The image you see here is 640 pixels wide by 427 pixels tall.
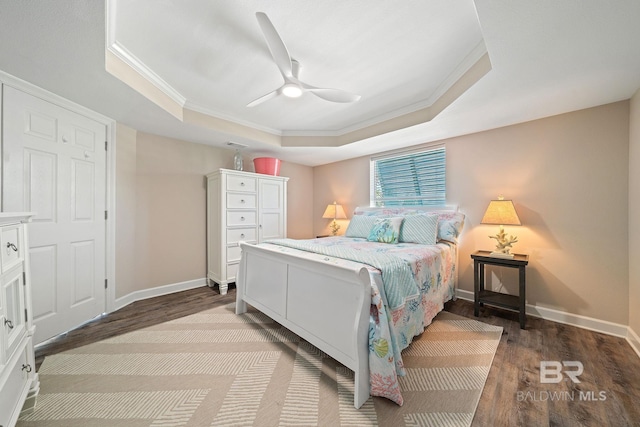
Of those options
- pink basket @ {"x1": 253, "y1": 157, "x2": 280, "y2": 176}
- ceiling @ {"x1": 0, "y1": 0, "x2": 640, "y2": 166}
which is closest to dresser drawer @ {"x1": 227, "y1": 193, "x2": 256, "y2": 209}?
pink basket @ {"x1": 253, "y1": 157, "x2": 280, "y2": 176}

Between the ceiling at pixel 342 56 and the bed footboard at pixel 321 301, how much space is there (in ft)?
5.45

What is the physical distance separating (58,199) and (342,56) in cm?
287

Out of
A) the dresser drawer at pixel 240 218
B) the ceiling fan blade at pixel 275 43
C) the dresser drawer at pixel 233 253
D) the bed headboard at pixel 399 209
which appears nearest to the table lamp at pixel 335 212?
the bed headboard at pixel 399 209

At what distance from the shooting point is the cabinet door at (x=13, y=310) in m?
1.13

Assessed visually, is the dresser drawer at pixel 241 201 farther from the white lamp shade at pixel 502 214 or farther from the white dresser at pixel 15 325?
the white lamp shade at pixel 502 214

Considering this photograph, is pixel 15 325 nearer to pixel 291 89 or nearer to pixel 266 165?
pixel 291 89

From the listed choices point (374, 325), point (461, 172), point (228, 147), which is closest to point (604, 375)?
point (374, 325)

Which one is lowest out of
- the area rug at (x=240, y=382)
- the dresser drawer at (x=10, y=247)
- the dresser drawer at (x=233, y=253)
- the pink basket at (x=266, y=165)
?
the area rug at (x=240, y=382)

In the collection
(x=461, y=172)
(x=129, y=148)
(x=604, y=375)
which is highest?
(x=129, y=148)

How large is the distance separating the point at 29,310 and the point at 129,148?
6.88 ft

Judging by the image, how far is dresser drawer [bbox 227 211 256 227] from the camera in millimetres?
3350

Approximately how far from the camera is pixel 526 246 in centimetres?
257

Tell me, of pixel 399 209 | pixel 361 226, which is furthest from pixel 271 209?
pixel 399 209

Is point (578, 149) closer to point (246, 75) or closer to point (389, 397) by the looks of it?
point (389, 397)
